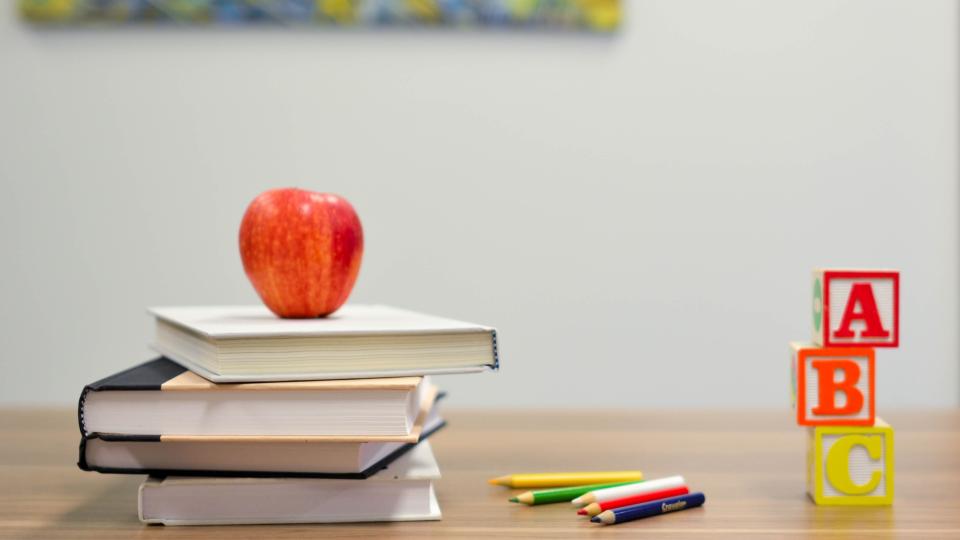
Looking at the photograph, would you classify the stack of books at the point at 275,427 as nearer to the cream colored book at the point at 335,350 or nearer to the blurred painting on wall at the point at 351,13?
the cream colored book at the point at 335,350

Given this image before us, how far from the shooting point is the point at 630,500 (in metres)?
0.63

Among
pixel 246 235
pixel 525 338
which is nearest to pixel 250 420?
pixel 246 235

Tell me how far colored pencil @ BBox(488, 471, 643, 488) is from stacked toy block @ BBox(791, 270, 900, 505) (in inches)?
5.7

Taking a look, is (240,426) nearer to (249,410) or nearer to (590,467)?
(249,410)

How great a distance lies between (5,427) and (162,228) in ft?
3.31

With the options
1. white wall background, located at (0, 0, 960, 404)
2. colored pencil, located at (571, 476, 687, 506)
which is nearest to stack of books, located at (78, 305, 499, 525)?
colored pencil, located at (571, 476, 687, 506)

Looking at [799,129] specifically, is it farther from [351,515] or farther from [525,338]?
[351,515]

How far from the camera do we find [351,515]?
606 millimetres

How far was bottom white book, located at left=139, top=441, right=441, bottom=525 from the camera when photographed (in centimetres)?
60

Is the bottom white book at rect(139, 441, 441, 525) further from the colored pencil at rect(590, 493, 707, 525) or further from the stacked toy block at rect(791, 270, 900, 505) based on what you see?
the stacked toy block at rect(791, 270, 900, 505)

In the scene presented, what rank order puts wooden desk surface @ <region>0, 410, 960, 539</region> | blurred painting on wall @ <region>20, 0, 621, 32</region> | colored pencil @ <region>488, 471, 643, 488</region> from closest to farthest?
1. wooden desk surface @ <region>0, 410, 960, 539</region>
2. colored pencil @ <region>488, 471, 643, 488</region>
3. blurred painting on wall @ <region>20, 0, 621, 32</region>

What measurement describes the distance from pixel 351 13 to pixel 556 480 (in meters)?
1.41

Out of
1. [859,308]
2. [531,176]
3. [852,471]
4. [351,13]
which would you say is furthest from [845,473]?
[351,13]

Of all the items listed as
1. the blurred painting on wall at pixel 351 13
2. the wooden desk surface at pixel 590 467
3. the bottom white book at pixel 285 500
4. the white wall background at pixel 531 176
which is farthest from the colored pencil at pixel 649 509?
the blurred painting on wall at pixel 351 13
